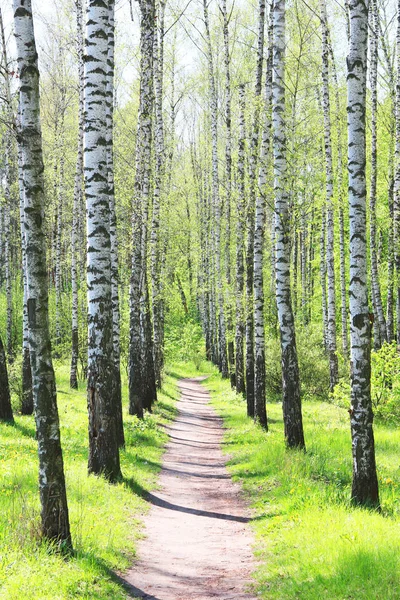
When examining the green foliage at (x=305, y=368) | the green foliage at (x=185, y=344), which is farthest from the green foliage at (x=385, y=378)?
the green foliage at (x=185, y=344)

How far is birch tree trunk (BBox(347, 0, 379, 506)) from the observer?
7474 millimetres

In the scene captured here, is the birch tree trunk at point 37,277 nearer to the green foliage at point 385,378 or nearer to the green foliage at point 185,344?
the green foliage at point 385,378

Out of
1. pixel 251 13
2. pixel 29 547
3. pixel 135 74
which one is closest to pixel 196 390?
pixel 135 74

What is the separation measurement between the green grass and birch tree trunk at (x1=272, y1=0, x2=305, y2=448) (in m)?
0.78

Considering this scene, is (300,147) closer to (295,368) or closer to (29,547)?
(295,368)

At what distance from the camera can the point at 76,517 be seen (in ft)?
22.9

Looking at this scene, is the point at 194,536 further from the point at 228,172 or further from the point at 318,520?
the point at 228,172

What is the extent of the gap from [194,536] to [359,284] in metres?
4.00

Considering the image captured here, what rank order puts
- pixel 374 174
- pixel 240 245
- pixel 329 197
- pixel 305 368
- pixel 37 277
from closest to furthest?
pixel 37 277 → pixel 329 197 → pixel 240 245 → pixel 374 174 → pixel 305 368

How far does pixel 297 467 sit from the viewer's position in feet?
32.0

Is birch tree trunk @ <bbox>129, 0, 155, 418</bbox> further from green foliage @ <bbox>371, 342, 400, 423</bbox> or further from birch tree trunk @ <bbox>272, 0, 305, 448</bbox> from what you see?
green foliage @ <bbox>371, 342, 400, 423</bbox>

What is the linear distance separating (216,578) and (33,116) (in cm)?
516

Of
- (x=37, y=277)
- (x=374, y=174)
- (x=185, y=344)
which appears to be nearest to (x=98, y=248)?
(x=37, y=277)

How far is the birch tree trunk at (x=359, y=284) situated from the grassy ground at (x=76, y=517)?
10.1 feet
